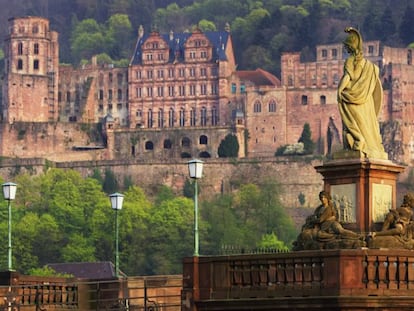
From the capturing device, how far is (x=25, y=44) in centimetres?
18775

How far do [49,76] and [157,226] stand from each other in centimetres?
3723

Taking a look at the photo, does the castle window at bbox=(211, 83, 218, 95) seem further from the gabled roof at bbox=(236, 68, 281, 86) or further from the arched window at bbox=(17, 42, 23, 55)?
the arched window at bbox=(17, 42, 23, 55)

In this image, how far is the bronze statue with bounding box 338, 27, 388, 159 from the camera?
29.4 meters

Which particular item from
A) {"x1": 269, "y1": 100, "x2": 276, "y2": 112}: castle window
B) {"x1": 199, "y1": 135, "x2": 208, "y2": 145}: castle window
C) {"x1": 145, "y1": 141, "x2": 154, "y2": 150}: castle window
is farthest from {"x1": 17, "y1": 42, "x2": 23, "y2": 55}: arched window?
{"x1": 269, "y1": 100, "x2": 276, "y2": 112}: castle window

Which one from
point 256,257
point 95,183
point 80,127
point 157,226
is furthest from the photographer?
point 80,127

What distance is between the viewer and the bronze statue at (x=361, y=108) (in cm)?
2941

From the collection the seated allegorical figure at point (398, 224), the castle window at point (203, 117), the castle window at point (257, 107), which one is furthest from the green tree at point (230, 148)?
the seated allegorical figure at point (398, 224)

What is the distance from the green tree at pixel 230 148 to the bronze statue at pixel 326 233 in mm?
147111

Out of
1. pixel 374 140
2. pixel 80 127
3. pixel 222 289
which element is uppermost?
pixel 80 127

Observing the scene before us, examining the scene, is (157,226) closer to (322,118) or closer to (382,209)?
(322,118)

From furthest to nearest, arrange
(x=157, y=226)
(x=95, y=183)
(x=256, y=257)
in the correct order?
(x=95, y=183), (x=157, y=226), (x=256, y=257)

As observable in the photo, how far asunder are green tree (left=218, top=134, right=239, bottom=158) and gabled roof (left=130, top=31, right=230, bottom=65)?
11.8m

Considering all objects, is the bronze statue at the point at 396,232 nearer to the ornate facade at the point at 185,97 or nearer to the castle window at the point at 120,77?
the ornate facade at the point at 185,97

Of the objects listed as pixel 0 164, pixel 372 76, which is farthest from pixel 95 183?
pixel 372 76
